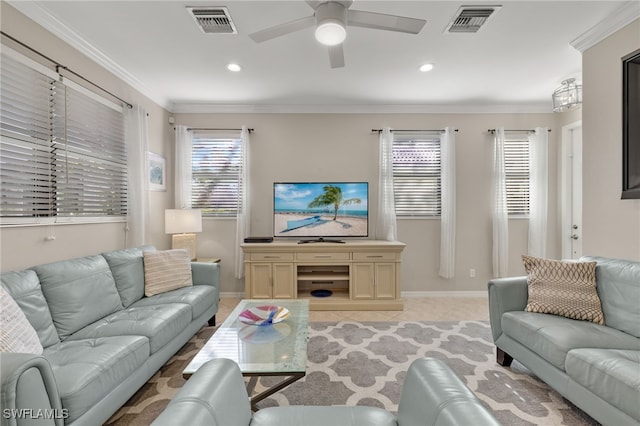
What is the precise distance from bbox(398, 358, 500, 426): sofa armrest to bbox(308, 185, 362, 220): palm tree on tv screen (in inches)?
115

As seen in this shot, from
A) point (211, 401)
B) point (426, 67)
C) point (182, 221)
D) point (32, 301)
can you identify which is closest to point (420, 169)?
point (426, 67)

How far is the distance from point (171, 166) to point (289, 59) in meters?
2.35

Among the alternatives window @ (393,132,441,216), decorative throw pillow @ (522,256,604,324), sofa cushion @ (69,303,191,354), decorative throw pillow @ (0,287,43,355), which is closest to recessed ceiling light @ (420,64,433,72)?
window @ (393,132,441,216)

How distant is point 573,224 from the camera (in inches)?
155

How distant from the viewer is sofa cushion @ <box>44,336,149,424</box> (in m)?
1.32

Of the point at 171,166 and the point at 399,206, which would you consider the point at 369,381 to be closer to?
the point at 399,206

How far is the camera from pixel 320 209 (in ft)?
13.1

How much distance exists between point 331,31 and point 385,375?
93.0 inches

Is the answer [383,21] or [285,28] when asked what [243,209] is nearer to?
[285,28]

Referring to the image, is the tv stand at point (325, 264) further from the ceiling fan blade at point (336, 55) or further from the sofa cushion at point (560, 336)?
the ceiling fan blade at point (336, 55)

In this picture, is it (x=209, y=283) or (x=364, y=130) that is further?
(x=364, y=130)

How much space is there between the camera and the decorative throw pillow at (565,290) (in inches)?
78.7

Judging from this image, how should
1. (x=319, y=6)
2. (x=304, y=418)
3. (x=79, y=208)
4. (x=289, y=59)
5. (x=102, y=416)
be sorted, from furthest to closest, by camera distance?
(x=289, y=59) → (x=79, y=208) → (x=319, y=6) → (x=102, y=416) → (x=304, y=418)

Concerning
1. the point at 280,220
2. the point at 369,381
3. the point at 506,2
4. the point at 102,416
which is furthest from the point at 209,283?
the point at 506,2
